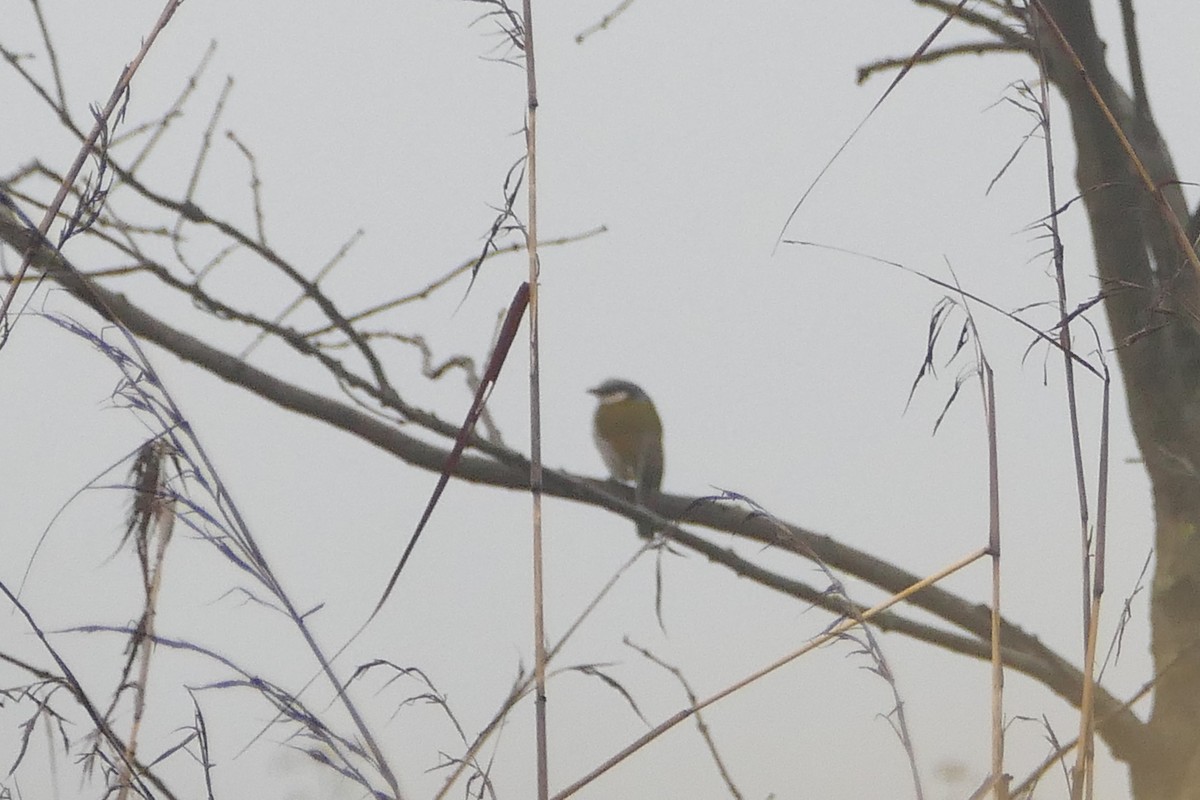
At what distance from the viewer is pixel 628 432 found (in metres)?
3.64

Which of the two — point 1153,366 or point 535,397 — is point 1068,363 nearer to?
point 535,397

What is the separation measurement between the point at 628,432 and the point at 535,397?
3.01 meters

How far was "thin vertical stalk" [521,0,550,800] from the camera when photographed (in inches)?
22.8

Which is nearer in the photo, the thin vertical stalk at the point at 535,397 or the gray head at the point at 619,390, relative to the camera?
the thin vertical stalk at the point at 535,397

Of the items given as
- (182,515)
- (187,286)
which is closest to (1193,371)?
(187,286)

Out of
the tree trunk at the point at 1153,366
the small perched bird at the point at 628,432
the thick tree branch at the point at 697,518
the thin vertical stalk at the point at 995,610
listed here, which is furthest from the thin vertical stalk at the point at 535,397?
the small perched bird at the point at 628,432

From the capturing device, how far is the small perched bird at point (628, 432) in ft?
11.8

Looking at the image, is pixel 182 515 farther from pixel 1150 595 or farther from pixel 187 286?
pixel 1150 595

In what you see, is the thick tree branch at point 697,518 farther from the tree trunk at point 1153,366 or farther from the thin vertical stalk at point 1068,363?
the thin vertical stalk at point 1068,363

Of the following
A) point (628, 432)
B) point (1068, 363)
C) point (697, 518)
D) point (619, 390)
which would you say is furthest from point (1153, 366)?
point (619, 390)

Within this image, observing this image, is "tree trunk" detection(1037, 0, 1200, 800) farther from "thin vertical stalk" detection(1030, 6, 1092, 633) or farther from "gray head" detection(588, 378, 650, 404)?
"gray head" detection(588, 378, 650, 404)

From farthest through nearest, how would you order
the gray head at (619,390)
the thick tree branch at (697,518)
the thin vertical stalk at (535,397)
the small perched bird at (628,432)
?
1. the gray head at (619,390)
2. the small perched bird at (628,432)
3. the thick tree branch at (697,518)
4. the thin vertical stalk at (535,397)

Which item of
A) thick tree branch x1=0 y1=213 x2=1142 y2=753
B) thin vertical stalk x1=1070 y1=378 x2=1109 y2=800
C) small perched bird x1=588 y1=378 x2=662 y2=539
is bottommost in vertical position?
thin vertical stalk x1=1070 y1=378 x2=1109 y2=800

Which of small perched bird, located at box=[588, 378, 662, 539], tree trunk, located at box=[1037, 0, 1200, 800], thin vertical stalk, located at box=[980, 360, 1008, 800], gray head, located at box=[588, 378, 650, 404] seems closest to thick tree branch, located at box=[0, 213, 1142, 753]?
tree trunk, located at box=[1037, 0, 1200, 800]
